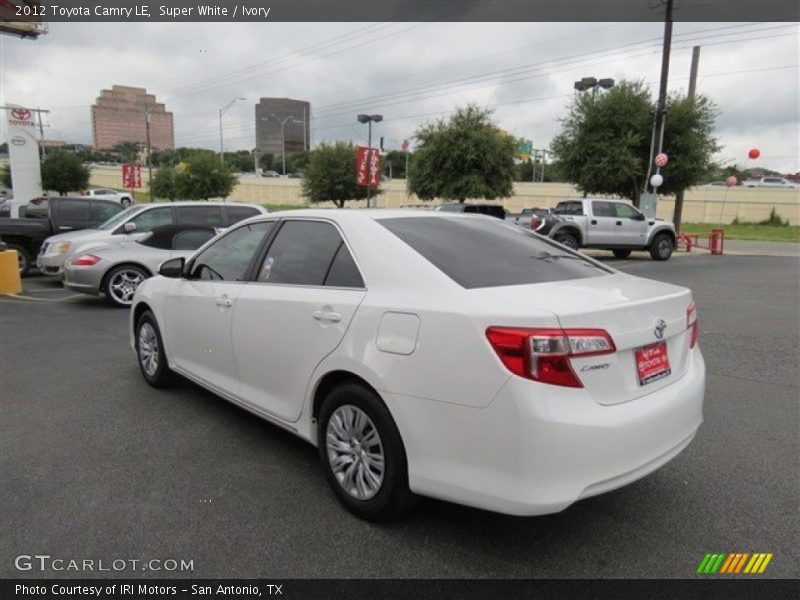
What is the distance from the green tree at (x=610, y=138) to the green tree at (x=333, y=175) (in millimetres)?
19615

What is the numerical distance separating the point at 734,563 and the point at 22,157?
38.1m

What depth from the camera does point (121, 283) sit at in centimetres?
970

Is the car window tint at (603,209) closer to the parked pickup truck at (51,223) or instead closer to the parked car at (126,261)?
the parked car at (126,261)

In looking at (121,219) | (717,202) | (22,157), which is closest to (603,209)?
(121,219)

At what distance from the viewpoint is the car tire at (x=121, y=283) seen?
958 centimetres

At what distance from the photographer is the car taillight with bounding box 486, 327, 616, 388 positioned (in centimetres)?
239

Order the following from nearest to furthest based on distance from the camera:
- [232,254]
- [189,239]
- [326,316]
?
1. [326,316]
2. [232,254]
3. [189,239]

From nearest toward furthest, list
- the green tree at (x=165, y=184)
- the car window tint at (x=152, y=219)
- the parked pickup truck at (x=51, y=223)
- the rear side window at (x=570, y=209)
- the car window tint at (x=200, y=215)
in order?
the car window tint at (x=152, y=219)
the car window tint at (x=200, y=215)
the parked pickup truck at (x=51, y=223)
the rear side window at (x=570, y=209)
the green tree at (x=165, y=184)

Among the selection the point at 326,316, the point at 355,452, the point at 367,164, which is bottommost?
the point at 355,452

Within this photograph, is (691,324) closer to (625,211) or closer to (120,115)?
(625,211)

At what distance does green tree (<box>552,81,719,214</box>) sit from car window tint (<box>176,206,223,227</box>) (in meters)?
17.3

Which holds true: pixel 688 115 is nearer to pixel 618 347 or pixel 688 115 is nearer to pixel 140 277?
pixel 140 277

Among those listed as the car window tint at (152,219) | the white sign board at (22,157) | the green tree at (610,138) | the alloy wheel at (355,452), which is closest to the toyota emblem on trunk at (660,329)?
the alloy wheel at (355,452)

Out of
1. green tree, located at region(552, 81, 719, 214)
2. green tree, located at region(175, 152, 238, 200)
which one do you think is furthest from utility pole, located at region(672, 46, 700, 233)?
green tree, located at region(175, 152, 238, 200)
